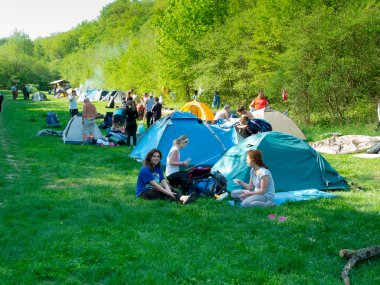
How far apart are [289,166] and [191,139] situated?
9.94 feet

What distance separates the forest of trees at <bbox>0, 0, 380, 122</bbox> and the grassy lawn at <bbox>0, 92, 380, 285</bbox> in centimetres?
918

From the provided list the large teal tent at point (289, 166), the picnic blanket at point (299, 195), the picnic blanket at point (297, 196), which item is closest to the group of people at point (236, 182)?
the picnic blanket at point (297, 196)

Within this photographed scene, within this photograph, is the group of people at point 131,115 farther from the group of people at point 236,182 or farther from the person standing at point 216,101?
the person standing at point 216,101

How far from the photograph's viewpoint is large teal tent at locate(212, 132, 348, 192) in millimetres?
8414

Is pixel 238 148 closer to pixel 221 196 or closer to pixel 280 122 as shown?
pixel 221 196

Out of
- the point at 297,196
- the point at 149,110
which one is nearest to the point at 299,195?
the point at 297,196

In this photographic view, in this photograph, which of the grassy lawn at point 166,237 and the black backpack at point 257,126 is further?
the black backpack at point 257,126

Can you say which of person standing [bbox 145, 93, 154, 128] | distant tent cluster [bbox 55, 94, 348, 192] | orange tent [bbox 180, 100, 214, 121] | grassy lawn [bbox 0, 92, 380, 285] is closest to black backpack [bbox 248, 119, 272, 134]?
distant tent cluster [bbox 55, 94, 348, 192]

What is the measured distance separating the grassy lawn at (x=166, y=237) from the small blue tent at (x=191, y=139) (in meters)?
2.00

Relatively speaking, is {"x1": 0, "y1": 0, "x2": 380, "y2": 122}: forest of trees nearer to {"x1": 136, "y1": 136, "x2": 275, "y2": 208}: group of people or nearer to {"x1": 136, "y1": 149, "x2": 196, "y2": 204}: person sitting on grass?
{"x1": 136, "y1": 136, "x2": 275, "y2": 208}: group of people

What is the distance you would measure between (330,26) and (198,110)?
6.30 meters

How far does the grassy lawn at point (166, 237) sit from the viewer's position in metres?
4.67

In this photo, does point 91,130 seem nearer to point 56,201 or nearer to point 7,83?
point 56,201

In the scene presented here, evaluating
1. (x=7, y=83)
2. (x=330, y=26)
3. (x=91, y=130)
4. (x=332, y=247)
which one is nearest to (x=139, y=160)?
(x=91, y=130)
